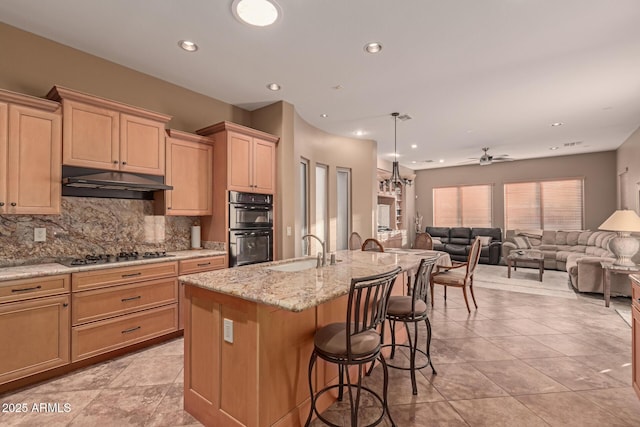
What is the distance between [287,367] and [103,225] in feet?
8.65

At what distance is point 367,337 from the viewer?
6.05 feet

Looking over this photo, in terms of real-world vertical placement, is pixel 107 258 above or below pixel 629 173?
below

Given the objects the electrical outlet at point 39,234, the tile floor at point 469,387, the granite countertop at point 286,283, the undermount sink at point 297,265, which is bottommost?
the tile floor at point 469,387

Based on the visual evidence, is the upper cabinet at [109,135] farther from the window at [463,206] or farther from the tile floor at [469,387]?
the window at [463,206]

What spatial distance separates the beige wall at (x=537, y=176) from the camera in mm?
7559

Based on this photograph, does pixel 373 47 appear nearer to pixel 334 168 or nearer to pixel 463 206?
pixel 334 168

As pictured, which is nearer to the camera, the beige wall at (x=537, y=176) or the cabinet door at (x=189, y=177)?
the cabinet door at (x=189, y=177)

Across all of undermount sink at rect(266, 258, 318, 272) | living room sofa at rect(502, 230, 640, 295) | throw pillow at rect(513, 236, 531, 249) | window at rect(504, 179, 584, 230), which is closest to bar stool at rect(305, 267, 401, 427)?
undermount sink at rect(266, 258, 318, 272)

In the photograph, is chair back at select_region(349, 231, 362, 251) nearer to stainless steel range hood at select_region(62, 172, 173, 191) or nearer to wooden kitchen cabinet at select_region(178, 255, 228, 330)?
wooden kitchen cabinet at select_region(178, 255, 228, 330)

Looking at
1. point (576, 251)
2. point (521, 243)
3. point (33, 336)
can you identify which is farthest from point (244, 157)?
point (576, 251)

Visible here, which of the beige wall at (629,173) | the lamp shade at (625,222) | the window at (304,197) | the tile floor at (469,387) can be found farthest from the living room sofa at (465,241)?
the window at (304,197)

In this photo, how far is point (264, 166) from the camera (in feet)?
13.7

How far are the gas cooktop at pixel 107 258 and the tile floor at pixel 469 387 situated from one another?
93 cm

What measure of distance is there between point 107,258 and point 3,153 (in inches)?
45.4
